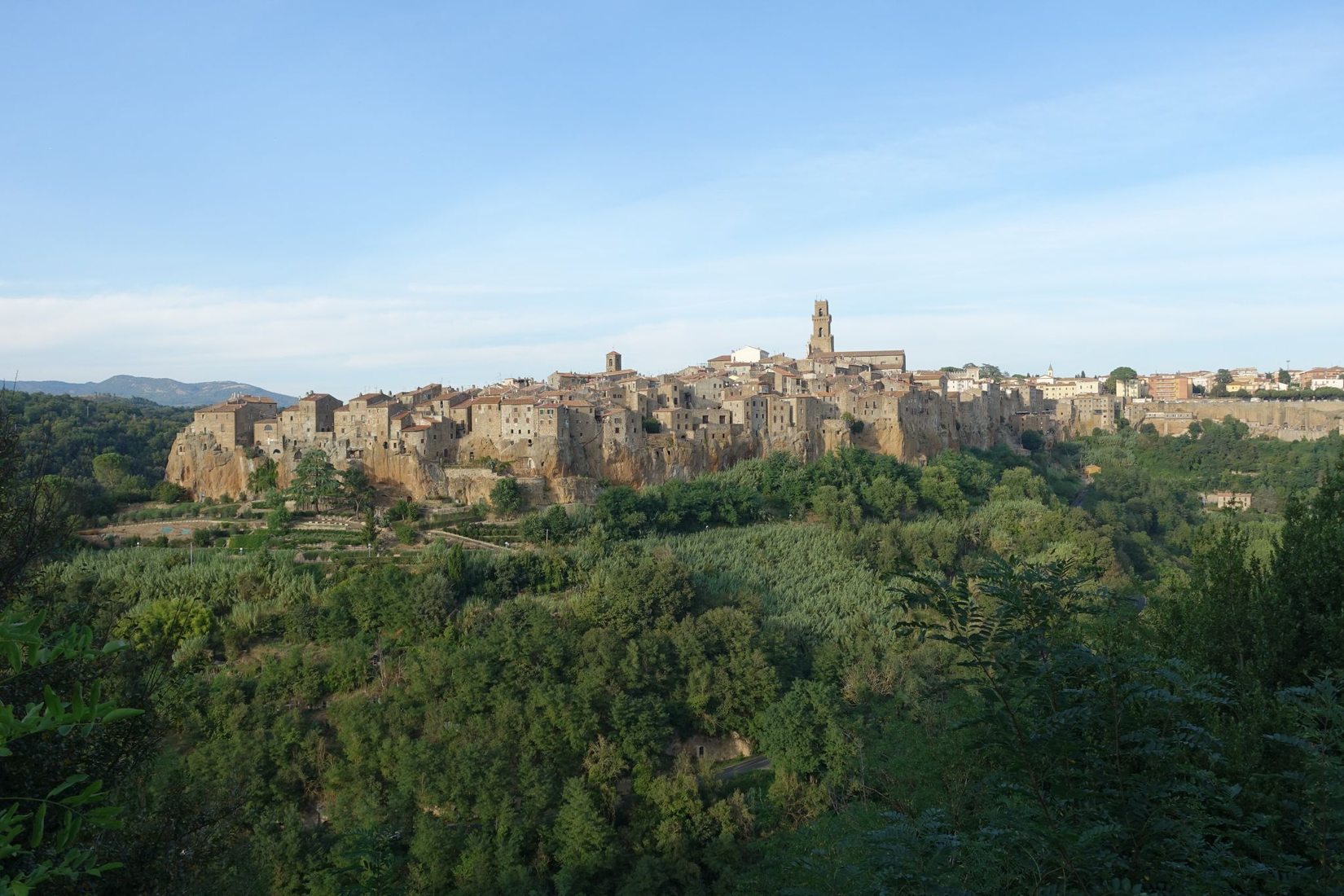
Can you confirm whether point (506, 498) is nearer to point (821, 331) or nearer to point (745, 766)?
point (745, 766)

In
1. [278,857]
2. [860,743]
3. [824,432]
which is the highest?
[824,432]

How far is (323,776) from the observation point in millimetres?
20688

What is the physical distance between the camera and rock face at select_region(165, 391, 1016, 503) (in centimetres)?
3469

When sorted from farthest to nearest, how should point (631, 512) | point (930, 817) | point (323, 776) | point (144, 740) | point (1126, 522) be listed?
point (1126, 522) → point (631, 512) → point (323, 776) → point (144, 740) → point (930, 817)

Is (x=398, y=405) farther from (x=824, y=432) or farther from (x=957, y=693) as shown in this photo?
(x=957, y=693)

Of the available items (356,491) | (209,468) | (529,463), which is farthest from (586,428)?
(209,468)

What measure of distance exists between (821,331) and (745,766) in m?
49.2

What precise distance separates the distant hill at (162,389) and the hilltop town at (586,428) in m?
88.7

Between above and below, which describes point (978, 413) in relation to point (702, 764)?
above

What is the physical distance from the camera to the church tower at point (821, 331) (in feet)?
221

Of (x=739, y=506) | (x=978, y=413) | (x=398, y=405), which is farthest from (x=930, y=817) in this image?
(x=978, y=413)

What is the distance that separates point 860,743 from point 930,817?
13.5 metres

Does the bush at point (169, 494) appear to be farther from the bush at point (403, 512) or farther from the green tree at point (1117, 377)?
the green tree at point (1117, 377)

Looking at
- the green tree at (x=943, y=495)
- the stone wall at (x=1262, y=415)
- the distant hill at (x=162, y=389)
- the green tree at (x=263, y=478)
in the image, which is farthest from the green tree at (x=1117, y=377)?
the distant hill at (x=162, y=389)
